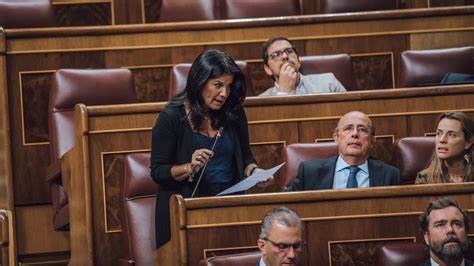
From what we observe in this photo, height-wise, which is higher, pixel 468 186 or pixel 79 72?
pixel 79 72

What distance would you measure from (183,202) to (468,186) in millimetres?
414

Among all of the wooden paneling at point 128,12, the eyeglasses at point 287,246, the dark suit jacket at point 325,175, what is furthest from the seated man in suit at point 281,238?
the wooden paneling at point 128,12

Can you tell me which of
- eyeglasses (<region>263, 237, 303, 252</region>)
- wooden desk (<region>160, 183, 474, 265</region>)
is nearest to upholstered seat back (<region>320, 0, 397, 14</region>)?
wooden desk (<region>160, 183, 474, 265</region>)

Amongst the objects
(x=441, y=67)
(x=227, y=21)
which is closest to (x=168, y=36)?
(x=227, y=21)

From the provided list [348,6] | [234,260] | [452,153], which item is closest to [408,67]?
A: [348,6]

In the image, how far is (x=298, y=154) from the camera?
1894 millimetres

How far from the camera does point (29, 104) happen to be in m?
2.25

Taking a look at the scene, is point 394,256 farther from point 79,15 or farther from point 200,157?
point 79,15

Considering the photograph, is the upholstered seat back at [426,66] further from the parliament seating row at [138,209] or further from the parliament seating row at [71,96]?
the parliament seating row at [138,209]

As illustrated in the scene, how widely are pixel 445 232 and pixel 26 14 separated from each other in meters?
1.32

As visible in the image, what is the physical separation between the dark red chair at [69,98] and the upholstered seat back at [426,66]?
569mm

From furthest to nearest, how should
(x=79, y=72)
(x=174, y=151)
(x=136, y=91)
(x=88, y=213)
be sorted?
(x=136, y=91) → (x=79, y=72) → (x=88, y=213) → (x=174, y=151)

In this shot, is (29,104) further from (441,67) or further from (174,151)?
(441,67)

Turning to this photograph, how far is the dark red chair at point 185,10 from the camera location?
2666 mm
